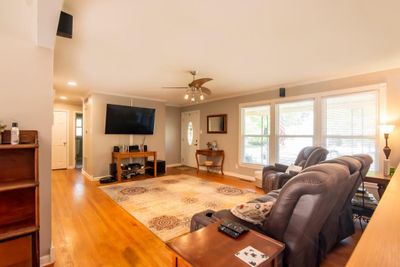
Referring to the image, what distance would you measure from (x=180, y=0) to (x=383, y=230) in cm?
195

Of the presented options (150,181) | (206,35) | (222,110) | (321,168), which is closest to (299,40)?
(206,35)

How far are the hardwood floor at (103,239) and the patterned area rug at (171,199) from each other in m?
0.19

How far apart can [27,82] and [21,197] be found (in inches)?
40.9

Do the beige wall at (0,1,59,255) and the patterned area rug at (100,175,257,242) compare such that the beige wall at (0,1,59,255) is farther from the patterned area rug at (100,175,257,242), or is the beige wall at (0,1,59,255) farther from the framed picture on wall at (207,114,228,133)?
the framed picture on wall at (207,114,228,133)

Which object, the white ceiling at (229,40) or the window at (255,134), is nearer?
the white ceiling at (229,40)

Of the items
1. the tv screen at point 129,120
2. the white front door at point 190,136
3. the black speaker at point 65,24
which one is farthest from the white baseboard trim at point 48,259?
the white front door at point 190,136

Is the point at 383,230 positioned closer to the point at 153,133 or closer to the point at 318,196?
the point at 318,196

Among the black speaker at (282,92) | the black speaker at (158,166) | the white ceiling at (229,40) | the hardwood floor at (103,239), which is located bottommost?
the hardwood floor at (103,239)

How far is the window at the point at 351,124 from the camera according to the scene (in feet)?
11.7

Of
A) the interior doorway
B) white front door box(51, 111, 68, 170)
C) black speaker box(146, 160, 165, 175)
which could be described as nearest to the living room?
black speaker box(146, 160, 165, 175)

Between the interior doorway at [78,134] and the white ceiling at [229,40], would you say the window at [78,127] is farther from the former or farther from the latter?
the white ceiling at [229,40]

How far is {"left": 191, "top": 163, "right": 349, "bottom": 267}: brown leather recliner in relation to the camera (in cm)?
129

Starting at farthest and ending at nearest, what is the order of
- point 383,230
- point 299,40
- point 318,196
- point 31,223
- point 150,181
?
1. point 150,181
2. point 299,40
3. point 31,223
4. point 318,196
5. point 383,230

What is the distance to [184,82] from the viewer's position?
4.36m
